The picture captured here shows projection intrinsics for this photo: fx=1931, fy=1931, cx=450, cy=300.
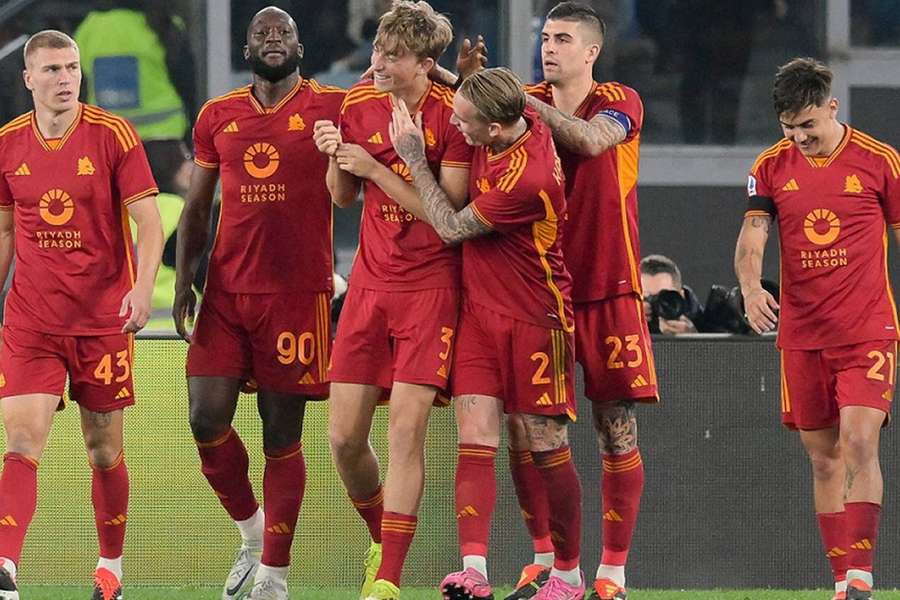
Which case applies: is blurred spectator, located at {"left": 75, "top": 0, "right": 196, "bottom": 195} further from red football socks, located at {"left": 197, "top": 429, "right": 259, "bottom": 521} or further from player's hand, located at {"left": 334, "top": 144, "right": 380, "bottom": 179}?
player's hand, located at {"left": 334, "top": 144, "right": 380, "bottom": 179}

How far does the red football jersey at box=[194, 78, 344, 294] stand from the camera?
7434mm

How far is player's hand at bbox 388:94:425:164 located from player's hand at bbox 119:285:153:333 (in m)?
1.08

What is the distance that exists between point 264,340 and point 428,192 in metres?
1.19

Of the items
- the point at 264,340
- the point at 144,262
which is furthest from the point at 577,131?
the point at 144,262

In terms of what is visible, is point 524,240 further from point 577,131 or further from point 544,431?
point 544,431

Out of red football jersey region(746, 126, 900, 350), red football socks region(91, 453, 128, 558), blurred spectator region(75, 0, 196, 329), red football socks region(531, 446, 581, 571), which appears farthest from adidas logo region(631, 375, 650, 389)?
blurred spectator region(75, 0, 196, 329)

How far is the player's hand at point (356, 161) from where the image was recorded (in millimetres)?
6793

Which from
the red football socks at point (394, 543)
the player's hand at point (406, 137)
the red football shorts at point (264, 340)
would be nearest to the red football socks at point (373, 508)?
the red football shorts at point (264, 340)

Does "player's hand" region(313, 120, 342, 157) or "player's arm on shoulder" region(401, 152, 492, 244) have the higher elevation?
"player's hand" region(313, 120, 342, 157)

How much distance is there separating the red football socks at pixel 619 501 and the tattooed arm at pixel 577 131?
1167mm

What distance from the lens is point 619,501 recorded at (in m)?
7.22

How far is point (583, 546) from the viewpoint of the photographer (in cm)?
857

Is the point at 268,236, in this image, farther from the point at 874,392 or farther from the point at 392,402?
the point at 874,392

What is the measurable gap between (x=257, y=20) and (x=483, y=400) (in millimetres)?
1826
